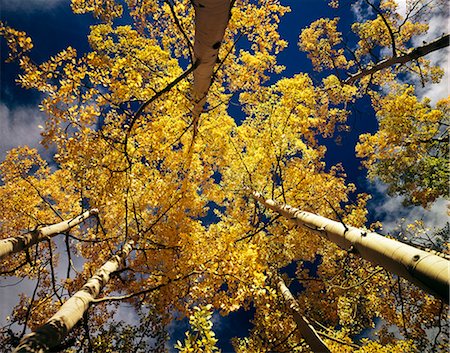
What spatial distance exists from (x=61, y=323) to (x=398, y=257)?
3759 millimetres

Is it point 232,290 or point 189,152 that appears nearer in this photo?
point 232,290

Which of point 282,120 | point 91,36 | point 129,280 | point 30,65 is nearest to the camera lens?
point 30,65

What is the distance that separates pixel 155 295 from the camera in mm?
7281

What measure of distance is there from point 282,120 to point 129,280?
24.2 feet

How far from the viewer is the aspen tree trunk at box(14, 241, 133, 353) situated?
2.47 meters

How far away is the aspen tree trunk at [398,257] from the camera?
1.95 metres

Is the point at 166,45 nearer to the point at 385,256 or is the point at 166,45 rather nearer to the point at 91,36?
the point at 91,36

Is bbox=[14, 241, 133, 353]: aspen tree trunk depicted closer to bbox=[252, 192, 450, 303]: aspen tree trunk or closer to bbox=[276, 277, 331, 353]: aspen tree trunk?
bbox=[252, 192, 450, 303]: aspen tree trunk

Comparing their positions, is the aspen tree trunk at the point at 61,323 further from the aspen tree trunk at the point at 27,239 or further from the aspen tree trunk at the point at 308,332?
the aspen tree trunk at the point at 308,332

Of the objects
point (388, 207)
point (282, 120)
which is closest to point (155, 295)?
point (282, 120)

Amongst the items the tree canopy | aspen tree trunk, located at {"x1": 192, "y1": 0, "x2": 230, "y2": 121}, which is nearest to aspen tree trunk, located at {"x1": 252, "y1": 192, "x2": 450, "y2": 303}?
the tree canopy

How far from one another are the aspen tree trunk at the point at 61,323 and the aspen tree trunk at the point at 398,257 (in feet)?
11.8

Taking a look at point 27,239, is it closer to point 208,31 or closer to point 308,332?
point 208,31

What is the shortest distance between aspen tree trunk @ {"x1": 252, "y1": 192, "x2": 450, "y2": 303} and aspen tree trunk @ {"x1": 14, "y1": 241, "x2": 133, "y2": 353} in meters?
3.61
